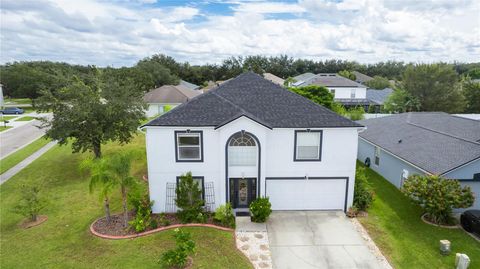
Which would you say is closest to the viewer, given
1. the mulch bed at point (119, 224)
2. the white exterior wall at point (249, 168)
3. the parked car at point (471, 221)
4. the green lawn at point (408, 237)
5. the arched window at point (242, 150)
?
the green lawn at point (408, 237)

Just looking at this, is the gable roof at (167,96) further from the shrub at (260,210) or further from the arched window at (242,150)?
the shrub at (260,210)

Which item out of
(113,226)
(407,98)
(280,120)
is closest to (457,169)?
(280,120)

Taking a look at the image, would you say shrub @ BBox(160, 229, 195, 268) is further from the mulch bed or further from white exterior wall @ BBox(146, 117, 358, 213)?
white exterior wall @ BBox(146, 117, 358, 213)

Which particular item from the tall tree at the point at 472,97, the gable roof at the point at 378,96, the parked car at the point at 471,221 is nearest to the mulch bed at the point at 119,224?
the parked car at the point at 471,221

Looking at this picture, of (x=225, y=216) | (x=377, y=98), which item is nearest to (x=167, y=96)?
(x=225, y=216)

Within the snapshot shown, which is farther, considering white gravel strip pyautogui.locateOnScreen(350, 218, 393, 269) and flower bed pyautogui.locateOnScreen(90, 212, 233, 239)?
flower bed pyautogui.locateOnScreen(90, 212, 233, 239)

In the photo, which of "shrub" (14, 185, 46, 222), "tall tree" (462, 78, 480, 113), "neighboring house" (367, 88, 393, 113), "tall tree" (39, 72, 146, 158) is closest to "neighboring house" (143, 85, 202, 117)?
"tall tree" (39, 72, 146, 158)

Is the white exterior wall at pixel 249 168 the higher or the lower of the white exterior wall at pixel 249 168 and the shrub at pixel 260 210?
the higher
